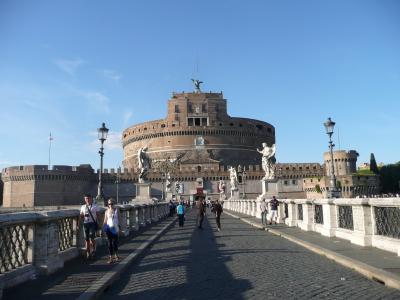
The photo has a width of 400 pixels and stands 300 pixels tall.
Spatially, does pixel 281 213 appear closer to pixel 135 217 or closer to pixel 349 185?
pixel 135 217

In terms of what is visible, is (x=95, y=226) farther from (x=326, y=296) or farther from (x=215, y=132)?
(x=215, y=132)

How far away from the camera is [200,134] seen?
82875 mm

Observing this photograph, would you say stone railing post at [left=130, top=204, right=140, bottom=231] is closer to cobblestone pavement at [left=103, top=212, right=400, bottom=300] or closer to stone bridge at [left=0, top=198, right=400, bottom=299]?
stone bridge at [left=0, top=198, right=400, bottom=299]

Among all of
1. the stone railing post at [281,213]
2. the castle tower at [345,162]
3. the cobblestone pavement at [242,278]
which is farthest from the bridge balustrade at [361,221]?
the castle tower at [345,162]

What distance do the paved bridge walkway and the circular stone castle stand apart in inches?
2792

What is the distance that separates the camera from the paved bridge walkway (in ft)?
17.3

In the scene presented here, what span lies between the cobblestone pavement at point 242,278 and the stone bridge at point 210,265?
0.5 inches

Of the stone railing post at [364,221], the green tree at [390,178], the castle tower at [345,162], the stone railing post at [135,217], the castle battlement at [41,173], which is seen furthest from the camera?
the green tree at [390,178]

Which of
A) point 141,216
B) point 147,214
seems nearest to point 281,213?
point 147,214

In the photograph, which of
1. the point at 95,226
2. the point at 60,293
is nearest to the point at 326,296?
the point at 60,293

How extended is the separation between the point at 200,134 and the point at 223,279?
76.8 meters

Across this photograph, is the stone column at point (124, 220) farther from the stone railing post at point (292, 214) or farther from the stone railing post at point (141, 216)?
the stone railing post at point (292, 214)

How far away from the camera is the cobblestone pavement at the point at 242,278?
5.30m

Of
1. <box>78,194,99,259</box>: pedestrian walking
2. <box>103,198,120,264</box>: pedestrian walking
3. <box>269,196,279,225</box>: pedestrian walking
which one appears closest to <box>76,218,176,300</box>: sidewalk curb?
<box>103,198,120,264</box>: pedestrian walking
